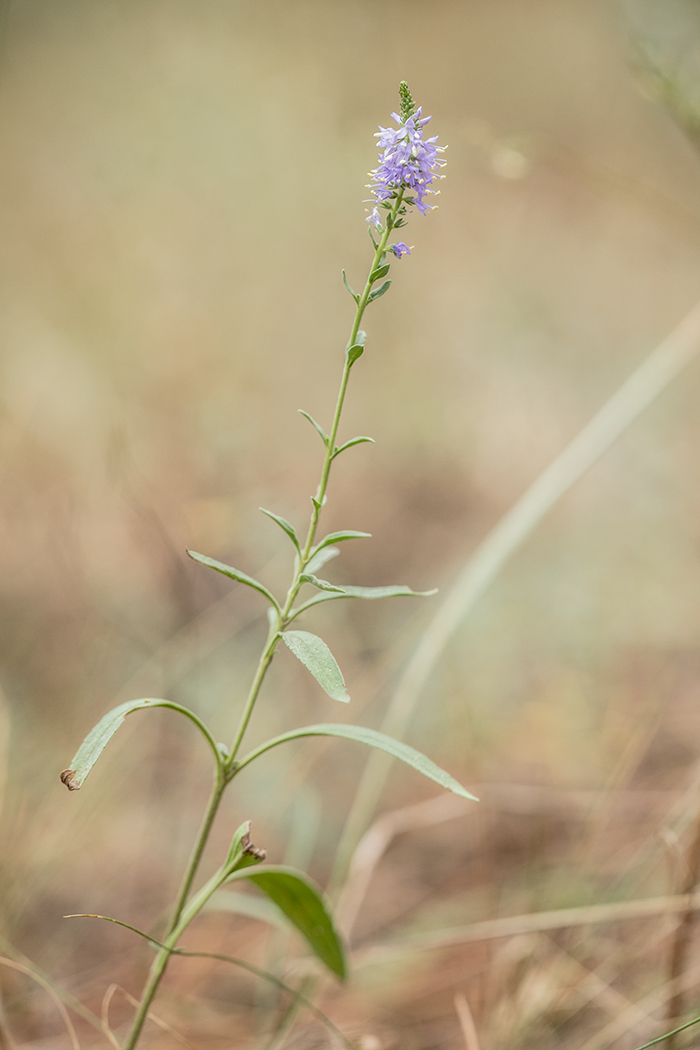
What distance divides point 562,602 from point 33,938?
7.99ft

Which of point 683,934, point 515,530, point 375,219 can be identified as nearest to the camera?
point 375,219

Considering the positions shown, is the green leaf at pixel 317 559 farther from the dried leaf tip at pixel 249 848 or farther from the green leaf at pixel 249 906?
the green leaf at pixel 249 906

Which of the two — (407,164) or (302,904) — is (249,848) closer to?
(302,904)

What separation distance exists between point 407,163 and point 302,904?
1.01m

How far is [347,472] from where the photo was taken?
161 inches

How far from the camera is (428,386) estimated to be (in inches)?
173

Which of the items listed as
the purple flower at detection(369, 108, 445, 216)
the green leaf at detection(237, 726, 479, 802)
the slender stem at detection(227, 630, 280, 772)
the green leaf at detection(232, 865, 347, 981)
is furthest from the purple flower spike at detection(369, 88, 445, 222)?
the green leaf at detection(232, 865, 347, 981)

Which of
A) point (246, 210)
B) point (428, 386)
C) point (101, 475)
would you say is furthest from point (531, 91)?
point (101, 475)

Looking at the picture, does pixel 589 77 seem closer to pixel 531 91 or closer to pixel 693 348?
pixel 531 91

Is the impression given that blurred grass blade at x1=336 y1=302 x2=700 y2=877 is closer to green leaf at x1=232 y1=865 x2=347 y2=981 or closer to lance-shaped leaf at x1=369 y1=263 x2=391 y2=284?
green leaf at x1=232 y1=865 x2=347 y2=981

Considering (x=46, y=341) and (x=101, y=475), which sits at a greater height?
(x=46, y=341)

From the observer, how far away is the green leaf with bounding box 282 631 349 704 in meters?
0.71

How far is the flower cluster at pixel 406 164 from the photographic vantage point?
0.80 metres

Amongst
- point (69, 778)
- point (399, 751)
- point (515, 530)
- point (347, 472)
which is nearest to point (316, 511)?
point (399, 751)
